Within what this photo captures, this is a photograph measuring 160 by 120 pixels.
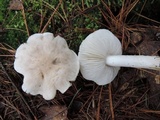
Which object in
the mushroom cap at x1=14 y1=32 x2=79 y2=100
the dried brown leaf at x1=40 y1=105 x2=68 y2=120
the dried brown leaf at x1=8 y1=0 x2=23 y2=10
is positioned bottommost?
the dried brown leaf at x1=40 y1=105 x2=68 y2=120

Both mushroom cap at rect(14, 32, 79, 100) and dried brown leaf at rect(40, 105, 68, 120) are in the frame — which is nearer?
mushroom cap at rect(14, 32, 79, 100)

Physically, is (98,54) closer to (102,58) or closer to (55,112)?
(102,58)

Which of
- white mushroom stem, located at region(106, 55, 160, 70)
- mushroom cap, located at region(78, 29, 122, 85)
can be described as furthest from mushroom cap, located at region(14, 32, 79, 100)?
white mushroom stem, located at region(106, 55, 160, 70)

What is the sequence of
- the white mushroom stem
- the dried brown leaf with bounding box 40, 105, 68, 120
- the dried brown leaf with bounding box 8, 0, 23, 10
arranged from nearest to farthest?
the white mushroom stem < the dried brown leaf with bounding box 40, 105, 68, 120 < the dried brown leaf with bounding box 8, 0, 23, 10

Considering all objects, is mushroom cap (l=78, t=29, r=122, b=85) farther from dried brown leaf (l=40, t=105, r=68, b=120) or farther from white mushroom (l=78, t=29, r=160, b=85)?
dried brown leaf (l=40, t=105, r=68, b=120)

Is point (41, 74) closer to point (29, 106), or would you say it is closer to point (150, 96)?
point (29, 106)

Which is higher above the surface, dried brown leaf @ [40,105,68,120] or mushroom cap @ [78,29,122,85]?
mushroom cap @ [78,29,122,85]

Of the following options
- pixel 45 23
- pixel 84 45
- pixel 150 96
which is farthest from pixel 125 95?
pixel 45 23

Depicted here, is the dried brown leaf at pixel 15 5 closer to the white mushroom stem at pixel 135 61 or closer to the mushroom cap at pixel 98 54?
the mushroom cap at pixel 98 54

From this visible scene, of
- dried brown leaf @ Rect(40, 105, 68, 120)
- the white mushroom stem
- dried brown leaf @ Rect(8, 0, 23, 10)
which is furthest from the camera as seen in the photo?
dried brown leaf @ Rect(8, 0, 23, 10)
